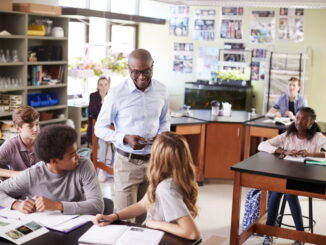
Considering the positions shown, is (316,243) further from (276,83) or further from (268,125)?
(276,83)

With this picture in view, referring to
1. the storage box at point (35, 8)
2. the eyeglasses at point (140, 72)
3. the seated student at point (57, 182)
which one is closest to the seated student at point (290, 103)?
the storage box at point (35, 8)

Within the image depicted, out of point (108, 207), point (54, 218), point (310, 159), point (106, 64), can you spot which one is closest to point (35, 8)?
point (106, 64)

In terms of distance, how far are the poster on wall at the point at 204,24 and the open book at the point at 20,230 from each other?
823cm

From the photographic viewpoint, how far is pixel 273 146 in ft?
16.2

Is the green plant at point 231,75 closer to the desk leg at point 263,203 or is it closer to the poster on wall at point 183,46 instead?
the poster on wall at point 183,46

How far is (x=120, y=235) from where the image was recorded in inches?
99.4

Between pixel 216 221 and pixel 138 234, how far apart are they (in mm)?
3100

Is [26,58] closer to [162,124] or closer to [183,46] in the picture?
[162,124]

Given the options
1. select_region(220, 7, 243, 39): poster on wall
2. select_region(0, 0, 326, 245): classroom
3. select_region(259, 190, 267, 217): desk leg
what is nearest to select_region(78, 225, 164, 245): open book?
select_region(0, 0, 326, 245): classroom

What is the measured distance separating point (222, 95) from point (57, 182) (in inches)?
271

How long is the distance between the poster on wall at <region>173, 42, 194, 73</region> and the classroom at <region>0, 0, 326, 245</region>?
0.03m

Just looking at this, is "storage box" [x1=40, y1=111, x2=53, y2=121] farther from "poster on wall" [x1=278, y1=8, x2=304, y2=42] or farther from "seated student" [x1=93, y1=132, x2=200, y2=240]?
"seated student" [x1=93, y1=132, x2=200, y2=240]

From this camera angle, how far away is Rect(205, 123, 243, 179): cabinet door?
7.08 metres

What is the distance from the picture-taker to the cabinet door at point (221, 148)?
7.08m
